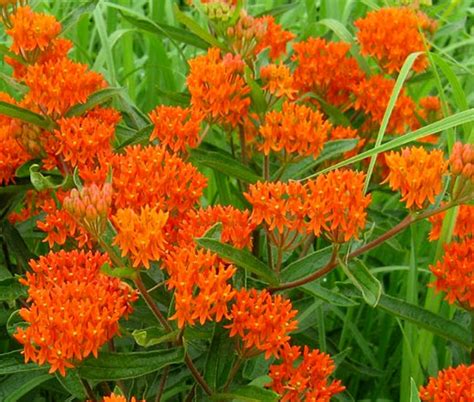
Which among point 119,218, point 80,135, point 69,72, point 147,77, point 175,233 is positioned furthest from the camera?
point 147,77

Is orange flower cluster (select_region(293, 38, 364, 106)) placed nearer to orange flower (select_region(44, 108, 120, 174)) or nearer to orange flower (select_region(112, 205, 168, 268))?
orange flower (select_region(44, 108, 120, 174))

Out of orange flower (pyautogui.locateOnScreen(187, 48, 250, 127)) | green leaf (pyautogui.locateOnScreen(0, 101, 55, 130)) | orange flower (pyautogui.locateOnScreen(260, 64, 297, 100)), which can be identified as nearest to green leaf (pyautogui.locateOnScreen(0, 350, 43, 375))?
green leaf (pyautogui.locateOnScreen(0, 101, 55, 130))

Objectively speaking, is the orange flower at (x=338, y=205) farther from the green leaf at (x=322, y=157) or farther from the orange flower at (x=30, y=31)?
the orange flower at (x=30, y=31)


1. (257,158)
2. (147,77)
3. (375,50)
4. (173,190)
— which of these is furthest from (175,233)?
(147,77)

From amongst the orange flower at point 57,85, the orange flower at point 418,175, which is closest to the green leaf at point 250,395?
the orange flower at point 418,175

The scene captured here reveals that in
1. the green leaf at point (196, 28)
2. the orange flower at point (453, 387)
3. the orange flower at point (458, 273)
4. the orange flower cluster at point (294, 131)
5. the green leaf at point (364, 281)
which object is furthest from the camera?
the green leaf at point (196, 28)

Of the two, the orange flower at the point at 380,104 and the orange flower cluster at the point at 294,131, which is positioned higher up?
the orange flower cluster at the point at 294,131

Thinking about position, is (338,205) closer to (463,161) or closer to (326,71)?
(463,161)

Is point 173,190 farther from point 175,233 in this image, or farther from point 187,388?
point 187,388
